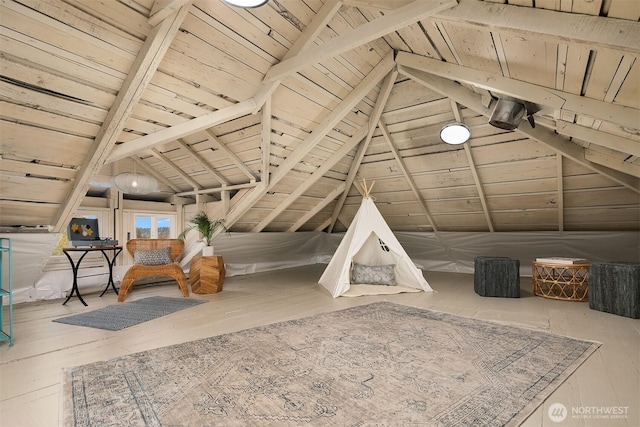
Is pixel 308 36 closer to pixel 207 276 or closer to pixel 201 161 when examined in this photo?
pixel 201 161

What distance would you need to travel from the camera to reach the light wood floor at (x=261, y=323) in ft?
5.42

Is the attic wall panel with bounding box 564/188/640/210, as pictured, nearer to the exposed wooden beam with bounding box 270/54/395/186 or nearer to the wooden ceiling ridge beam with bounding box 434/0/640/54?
the exposed wooden beam with bounding box 270/54/395/186

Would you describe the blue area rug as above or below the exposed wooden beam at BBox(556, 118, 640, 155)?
below

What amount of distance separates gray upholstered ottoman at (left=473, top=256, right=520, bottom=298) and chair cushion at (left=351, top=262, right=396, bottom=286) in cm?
114

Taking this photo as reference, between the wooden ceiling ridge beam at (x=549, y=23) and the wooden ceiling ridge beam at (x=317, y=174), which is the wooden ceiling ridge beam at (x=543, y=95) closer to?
the wooden ceiling ridge beam at (x=549, y=23)

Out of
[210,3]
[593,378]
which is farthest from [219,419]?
[210,3]

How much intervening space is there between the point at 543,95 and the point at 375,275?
2951mm

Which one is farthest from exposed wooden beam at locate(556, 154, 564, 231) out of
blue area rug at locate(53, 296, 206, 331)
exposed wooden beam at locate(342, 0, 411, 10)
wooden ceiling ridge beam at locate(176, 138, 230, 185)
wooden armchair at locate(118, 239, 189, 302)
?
wooden armchair at locate(118, 239, 189, 302)

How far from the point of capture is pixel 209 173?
17.0 feet

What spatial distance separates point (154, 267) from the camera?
13.9ft

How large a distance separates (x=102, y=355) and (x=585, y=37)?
3431mm

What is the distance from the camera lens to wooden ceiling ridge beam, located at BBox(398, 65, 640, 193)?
358 centimetres

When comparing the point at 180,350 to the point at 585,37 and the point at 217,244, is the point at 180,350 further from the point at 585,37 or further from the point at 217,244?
the point at 217,244

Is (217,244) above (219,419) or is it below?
above
